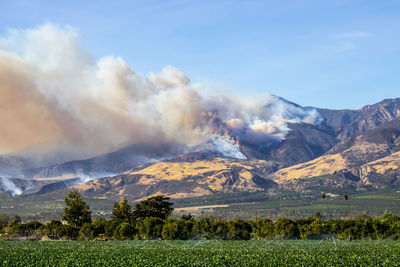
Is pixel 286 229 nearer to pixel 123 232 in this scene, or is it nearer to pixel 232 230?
pixel 232 230

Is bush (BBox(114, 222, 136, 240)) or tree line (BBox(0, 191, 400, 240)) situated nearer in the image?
tree line (BBox(0, 191, 400, 240))

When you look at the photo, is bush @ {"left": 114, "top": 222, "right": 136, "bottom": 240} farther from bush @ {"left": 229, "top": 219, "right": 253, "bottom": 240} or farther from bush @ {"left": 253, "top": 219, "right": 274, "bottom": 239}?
bush @ {"left": 253, "top": 219, "right": 274, "bottom": 239}

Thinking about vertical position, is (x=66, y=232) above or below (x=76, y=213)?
below

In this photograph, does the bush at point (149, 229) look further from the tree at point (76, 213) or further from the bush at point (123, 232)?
the tree at point (76, 213)

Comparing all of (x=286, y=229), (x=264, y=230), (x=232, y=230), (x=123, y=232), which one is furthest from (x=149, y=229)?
(x=286, y=229)

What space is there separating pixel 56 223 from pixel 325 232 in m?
98.8

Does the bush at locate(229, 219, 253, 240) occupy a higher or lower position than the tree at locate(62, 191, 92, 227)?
lower

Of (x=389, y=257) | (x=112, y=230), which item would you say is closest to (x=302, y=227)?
(x=112, y=230)

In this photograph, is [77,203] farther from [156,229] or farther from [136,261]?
[136,261]

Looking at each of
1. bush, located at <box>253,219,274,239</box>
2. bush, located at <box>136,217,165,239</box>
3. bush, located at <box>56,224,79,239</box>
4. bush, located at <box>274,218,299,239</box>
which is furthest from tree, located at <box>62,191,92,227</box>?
bush, located at <box>274,218,299,239</box>

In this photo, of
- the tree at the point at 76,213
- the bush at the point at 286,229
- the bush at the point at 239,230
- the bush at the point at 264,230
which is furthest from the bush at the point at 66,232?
the bush at the point at 286,229

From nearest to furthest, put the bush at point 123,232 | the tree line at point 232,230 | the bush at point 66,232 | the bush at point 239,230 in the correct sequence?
the tree line at point 232,230, the bush at point 239,230, the bush at point 123,232, the bush at point 66,232

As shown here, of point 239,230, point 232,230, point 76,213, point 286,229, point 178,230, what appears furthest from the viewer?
point 76,213

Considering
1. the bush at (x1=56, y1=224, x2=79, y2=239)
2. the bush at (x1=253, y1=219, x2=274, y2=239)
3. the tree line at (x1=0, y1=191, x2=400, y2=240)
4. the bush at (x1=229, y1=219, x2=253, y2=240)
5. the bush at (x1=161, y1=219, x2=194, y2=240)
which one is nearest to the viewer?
the tree line at (x1=0, y1=191, x2=400, y2=240)
